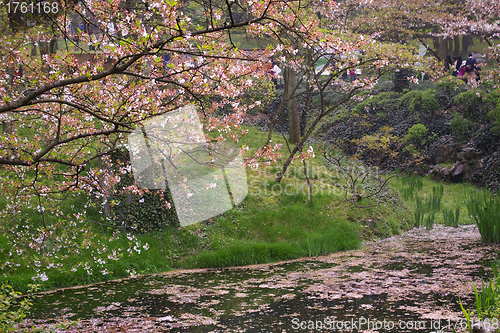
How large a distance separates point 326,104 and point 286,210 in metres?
12.8

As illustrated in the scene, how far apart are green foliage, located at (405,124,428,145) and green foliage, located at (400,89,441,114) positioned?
1.12 metres

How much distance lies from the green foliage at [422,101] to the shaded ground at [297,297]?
10.2 metres

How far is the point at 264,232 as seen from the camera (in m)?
9.88

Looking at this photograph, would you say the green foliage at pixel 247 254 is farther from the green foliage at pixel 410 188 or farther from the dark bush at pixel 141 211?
the green foliage at pixel 410 188

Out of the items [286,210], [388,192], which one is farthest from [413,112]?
[286,210]

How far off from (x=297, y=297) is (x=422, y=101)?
48.0 feet

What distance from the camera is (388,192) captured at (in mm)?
13328

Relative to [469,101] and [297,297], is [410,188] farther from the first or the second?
[297,297]

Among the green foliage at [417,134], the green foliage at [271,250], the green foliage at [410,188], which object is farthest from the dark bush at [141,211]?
the green foliage at [417,134]

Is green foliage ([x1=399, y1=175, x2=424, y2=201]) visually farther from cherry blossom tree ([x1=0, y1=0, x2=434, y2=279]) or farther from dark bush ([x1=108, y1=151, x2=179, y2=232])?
dark bush ([x1=108, y1=151, x2=179, y2=232])

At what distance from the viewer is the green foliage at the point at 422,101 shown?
58.4ft

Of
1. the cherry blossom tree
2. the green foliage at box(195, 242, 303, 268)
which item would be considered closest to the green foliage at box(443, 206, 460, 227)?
the cherry blossom tree

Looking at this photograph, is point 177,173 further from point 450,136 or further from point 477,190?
point 450,136

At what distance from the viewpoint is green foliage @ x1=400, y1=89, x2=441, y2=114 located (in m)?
17.8
